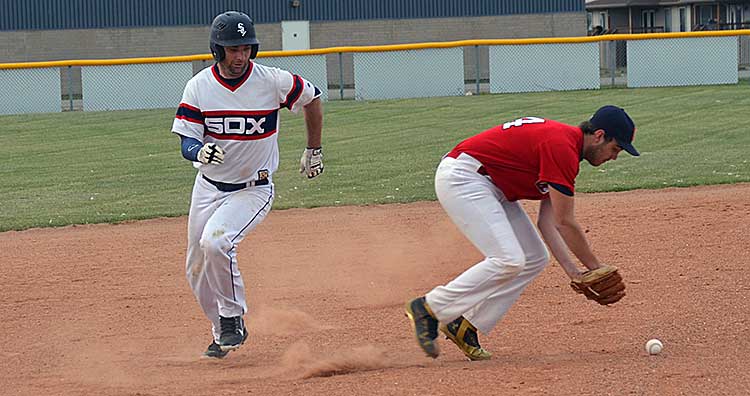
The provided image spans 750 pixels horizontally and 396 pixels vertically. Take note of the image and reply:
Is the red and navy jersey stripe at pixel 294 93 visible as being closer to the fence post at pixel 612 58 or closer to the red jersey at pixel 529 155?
the red jersey at pixel 529 155

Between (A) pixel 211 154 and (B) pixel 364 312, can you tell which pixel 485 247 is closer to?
(A) pixel 211 154

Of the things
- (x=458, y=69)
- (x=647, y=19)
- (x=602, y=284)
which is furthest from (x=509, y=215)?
(x=647, y=19)

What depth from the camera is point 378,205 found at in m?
12.0

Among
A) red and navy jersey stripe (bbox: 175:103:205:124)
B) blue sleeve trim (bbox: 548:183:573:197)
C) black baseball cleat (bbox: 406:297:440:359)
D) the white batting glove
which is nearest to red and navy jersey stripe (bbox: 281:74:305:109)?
red and navy jersey stripe (bbox: 175:103:205:124)

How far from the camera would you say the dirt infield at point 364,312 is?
18.9 feet

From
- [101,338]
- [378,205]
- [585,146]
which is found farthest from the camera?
[378,205]

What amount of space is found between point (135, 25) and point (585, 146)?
31926 mm

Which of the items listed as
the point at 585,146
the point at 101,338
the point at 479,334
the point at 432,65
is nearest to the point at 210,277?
the point at 101,338

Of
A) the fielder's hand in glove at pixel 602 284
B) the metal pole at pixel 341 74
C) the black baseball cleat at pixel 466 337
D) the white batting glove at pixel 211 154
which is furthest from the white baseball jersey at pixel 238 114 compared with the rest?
the metal pole at pixel 341 74

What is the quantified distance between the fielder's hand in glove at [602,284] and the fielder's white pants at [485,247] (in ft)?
0.82

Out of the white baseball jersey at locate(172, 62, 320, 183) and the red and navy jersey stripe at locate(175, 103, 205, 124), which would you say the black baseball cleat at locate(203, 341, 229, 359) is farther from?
the red and navy jersey stripe at locate(175, 103, 205, 124)

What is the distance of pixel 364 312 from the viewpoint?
25.1 feet

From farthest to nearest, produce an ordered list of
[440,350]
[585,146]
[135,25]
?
[135,25] < [440,350] < [585,146]

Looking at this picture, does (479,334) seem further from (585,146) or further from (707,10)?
(707,10)
